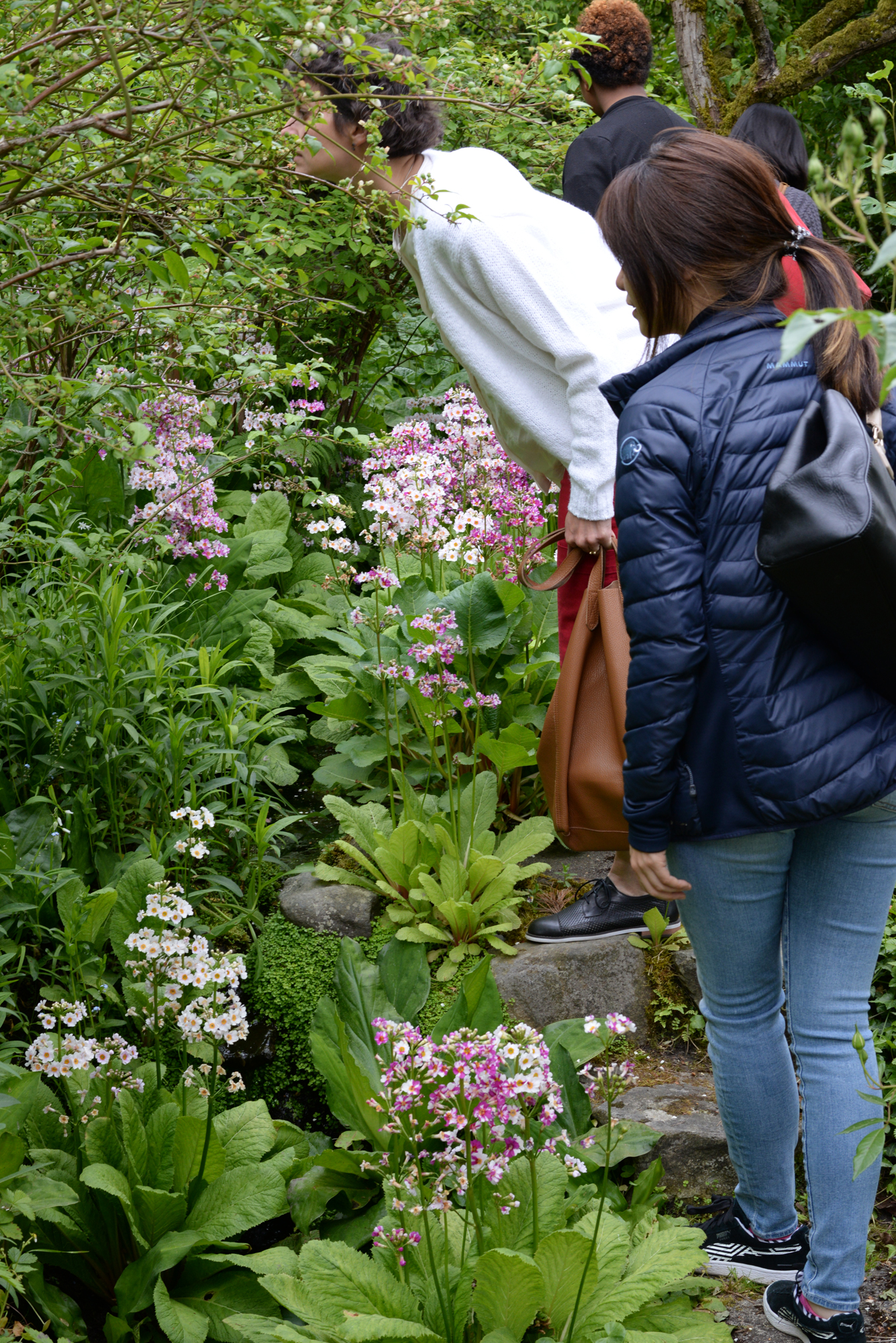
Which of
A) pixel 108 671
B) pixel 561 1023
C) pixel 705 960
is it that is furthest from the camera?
pixel 108 671

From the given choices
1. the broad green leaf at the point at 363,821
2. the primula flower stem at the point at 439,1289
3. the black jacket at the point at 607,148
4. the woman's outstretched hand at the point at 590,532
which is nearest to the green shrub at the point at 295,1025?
the broad green leaf at the point at 363,821

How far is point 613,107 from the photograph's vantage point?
12.1ft

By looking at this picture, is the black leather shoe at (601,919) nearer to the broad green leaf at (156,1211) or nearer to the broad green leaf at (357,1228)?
the broad green leaf at (357,1228)

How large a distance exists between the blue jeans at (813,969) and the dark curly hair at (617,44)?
8.88ft

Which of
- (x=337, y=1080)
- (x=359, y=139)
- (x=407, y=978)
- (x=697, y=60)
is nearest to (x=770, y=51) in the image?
(x=697, y=60)

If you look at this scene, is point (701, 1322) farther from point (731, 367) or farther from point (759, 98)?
point (759, 98)

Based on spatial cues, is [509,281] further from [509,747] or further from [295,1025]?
[295,1025]

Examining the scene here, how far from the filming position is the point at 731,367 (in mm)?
1807

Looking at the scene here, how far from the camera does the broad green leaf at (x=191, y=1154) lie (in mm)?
2357

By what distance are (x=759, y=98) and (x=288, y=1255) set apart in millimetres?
Result: 6365

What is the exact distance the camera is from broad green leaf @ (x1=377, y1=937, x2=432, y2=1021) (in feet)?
9.66

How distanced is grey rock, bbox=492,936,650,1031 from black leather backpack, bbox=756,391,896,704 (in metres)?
1.52

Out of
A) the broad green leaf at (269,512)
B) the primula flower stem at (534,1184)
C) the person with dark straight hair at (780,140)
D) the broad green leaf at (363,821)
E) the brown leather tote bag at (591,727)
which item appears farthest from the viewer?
the broad green leaf at (269,512)

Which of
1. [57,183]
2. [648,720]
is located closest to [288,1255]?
[648,720]
